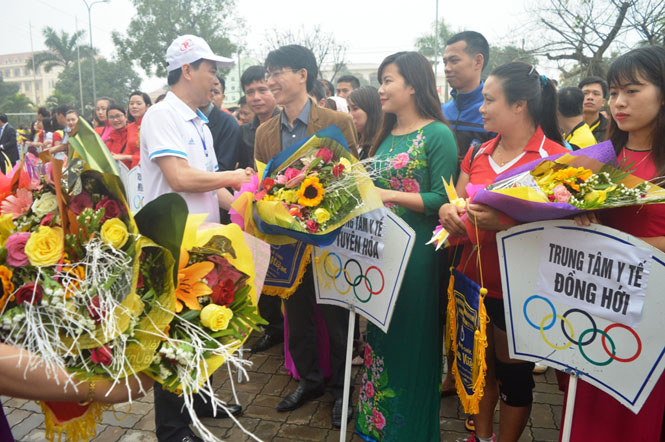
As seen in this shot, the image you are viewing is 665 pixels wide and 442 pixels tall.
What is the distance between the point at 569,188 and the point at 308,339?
2163mm

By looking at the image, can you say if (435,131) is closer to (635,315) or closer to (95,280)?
(635,315)

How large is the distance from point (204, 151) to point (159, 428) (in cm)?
169

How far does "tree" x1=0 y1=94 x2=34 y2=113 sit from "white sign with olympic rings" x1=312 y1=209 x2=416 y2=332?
41.5m

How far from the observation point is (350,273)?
109 inches

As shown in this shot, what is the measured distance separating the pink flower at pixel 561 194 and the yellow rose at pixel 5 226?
6.28 feet

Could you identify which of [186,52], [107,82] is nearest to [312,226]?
[186,52]

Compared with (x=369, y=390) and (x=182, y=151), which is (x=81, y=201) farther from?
(x=369, y=390)

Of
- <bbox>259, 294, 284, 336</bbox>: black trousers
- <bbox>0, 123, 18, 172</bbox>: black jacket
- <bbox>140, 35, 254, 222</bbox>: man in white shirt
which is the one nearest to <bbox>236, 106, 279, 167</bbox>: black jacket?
<bbox>259, 294, 284, 336</bbox>: black trousers

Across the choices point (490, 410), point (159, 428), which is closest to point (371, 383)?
point (490, 410)

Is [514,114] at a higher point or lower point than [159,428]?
higher

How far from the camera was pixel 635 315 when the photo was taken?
69.9 inches

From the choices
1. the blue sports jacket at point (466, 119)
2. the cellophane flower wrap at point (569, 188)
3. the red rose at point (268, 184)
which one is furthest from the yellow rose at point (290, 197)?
the blue sports jacket at point (466, 119)

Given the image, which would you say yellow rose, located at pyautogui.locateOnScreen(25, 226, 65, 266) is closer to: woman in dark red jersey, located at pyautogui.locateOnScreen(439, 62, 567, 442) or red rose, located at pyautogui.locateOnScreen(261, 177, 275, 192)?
red rose, located at pyautogui.locateOnScreen(261, 177, 275, 192)

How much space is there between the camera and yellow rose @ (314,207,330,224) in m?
2.37
